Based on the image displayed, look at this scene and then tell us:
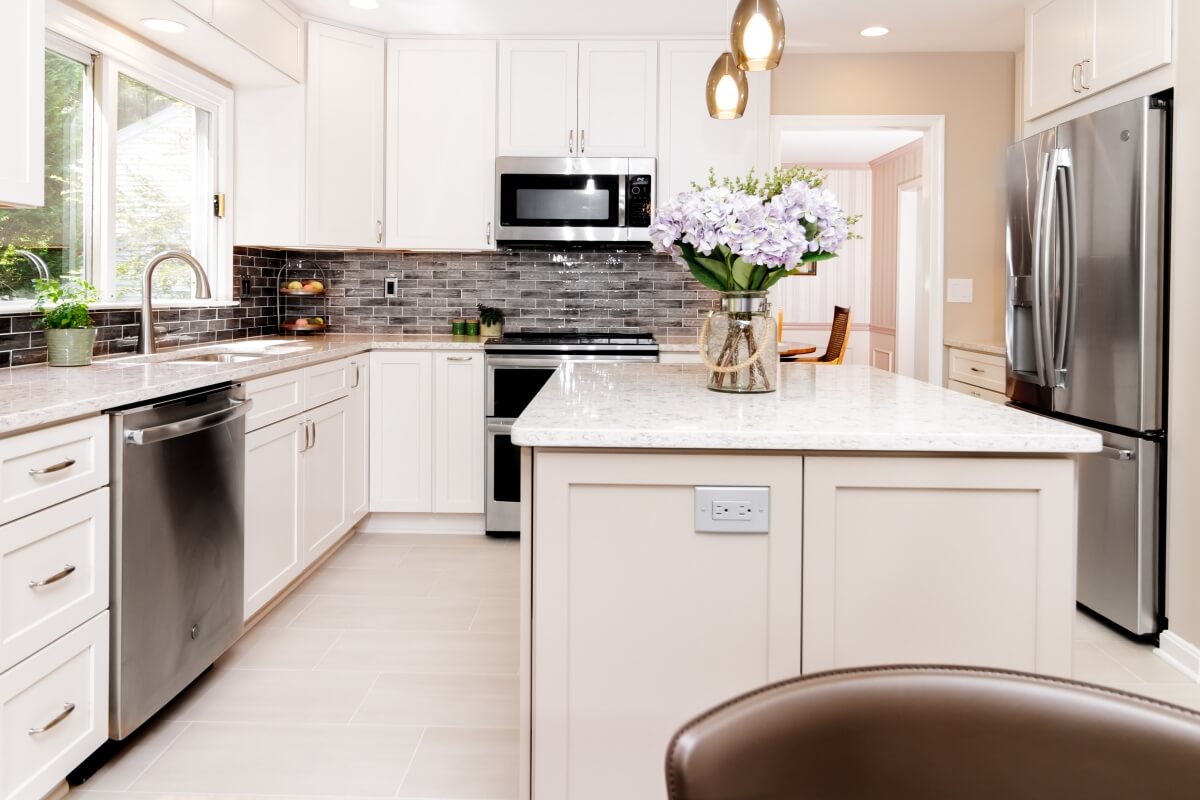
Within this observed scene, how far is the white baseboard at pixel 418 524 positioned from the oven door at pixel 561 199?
1.39m

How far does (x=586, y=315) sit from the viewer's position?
15.3 ft

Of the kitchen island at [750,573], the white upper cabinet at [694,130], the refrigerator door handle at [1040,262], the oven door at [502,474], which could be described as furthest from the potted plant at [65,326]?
the refrigerator door handle at [1040,262]

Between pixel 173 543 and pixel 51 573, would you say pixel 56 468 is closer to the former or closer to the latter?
pixel 51 573

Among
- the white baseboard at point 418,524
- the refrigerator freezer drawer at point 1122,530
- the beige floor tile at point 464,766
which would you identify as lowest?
the beige floor tile at point 464,766

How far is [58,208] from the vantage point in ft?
9.49

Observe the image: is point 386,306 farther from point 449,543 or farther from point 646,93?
point 646,93

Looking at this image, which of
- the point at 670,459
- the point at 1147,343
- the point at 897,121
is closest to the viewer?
the point at 670,459

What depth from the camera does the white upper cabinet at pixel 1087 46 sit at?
2.75 m

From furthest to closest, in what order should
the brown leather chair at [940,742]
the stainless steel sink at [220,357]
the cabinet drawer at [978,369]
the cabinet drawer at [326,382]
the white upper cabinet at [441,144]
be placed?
the white upper cabinet at [441,144] → the cabinet drawer at [978,369] → the cabinet drawer at [326,382] → the stainless steel sink at [220,357] → the brown leather chair at [940,742]

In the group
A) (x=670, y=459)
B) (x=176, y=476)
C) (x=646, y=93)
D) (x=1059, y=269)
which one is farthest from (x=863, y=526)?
(x=646, y=93)

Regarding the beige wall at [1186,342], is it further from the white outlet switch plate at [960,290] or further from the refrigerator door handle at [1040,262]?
the white outlet switch plate at [960,290]

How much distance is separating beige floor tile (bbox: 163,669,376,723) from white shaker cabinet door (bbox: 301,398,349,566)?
0.80 m

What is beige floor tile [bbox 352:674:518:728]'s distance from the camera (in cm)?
231

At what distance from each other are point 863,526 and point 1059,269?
209 centimetres
